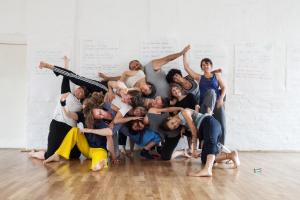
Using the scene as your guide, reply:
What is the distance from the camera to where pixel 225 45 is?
524cm

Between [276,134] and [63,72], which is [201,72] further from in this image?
[63,72]

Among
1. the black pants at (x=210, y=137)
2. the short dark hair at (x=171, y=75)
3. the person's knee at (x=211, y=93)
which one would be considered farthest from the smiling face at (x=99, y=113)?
the person's knee at (x=211, y=93)

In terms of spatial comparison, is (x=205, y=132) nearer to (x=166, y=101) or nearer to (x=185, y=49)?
(x=166, y=101)

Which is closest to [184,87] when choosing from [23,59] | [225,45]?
[225,45]

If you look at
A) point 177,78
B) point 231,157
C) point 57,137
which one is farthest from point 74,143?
point 231,157

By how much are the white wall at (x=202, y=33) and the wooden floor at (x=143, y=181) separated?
1.05 meters

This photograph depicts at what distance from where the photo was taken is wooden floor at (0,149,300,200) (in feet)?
8.25

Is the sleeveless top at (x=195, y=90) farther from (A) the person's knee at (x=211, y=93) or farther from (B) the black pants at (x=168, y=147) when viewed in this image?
(B) the black pants at (x=168, y=147)

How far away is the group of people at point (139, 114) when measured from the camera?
4.02m

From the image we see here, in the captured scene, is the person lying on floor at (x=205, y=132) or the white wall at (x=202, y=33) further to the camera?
the white wall at (x=202, y=33)

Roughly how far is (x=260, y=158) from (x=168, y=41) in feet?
6.79

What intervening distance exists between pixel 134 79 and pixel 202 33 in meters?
1.27

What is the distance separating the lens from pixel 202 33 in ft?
17.2

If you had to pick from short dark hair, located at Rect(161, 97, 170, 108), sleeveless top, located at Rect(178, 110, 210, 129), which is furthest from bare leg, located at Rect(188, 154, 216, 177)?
short dark hair, located at Rect(161, 97, 170, 108)
